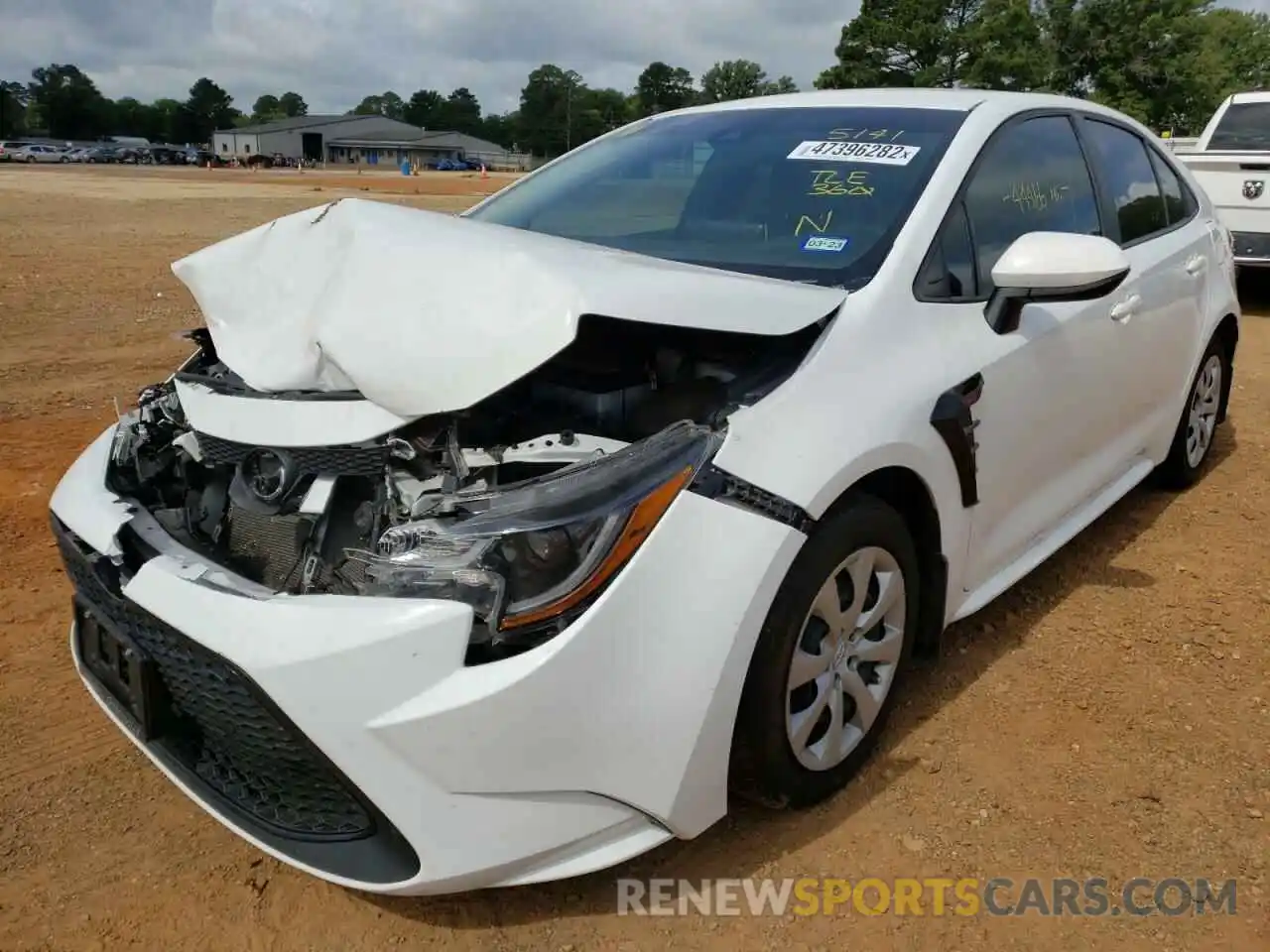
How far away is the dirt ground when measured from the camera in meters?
2.17

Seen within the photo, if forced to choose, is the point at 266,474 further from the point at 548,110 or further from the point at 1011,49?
the point at 548,110

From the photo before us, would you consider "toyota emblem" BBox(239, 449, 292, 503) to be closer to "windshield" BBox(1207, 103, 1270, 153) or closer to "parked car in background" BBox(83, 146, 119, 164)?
"windshield" BBox(1207, 103, 1270, 153)

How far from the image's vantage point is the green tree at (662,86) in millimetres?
102406

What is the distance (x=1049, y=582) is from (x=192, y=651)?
293 centimetres

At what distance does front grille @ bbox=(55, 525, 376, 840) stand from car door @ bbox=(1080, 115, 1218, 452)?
275 cm

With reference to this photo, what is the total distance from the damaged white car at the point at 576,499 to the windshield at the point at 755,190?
0.02 metres

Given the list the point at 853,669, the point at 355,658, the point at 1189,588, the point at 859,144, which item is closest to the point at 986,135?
the point at 859,144

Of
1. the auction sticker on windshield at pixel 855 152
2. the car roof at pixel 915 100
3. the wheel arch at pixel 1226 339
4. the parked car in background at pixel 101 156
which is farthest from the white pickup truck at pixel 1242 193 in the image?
the parked car in background at pixel 101 156

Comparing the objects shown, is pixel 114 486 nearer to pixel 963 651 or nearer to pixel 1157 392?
pixel 963 651

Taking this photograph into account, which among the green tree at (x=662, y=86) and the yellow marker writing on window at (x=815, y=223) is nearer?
the yellow marker writing on window at (x=815, y=223)

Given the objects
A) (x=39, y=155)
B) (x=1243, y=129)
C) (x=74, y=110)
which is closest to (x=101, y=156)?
(x=39, y=155)

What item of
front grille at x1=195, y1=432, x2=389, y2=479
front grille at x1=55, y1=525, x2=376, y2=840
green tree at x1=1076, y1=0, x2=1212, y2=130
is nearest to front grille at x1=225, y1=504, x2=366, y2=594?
front grille at x1=195, y1=432, x2=389, y2=479

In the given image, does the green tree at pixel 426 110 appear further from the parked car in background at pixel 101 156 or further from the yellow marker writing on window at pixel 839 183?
the yellow marker writing on window at pixel 839 183

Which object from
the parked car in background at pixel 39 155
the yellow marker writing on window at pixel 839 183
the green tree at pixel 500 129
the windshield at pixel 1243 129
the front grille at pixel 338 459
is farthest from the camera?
the green tree at pixel 500 129
